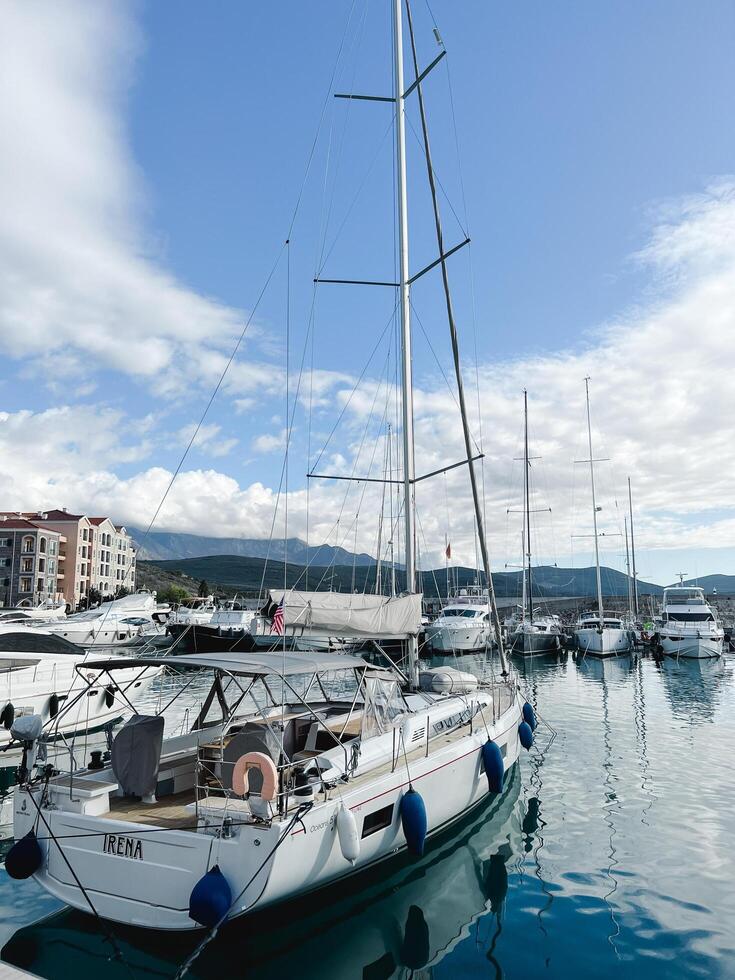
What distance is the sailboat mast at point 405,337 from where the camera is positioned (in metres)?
15.0

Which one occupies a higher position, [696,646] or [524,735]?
[524,735]

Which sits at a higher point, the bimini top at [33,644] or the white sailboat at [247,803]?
the bimini top at [33,644]

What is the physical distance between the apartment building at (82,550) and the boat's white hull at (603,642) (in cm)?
6432

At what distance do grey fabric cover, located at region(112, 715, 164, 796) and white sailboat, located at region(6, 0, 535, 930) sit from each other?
0.02 meters

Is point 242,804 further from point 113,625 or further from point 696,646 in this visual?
point 696,646

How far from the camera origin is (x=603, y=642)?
4275 cm

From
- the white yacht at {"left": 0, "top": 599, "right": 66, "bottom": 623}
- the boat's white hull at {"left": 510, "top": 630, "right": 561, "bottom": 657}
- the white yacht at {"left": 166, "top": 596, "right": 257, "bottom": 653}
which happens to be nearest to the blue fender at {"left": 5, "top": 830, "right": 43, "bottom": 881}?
the white yacht at {"left": 166, "top": 596, "right": 257, "bottom": 653}

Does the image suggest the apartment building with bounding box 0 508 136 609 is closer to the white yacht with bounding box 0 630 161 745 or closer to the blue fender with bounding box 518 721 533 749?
the white yacht with bounding box 0 630 161 745

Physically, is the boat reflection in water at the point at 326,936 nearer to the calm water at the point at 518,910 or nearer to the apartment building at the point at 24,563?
the calm water at the point at 518,910

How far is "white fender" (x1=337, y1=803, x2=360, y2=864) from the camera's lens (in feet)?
25.2

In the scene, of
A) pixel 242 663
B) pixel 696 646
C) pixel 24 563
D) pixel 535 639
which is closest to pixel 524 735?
pixel 242 663

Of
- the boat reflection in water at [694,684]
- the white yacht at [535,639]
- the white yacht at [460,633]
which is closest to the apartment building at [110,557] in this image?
the white yacht at [460,633]

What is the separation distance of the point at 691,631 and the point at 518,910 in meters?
37.3

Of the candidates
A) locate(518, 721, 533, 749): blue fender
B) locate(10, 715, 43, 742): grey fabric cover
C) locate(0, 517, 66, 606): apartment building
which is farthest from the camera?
locate(0, 517, 66, 606): apartment building
